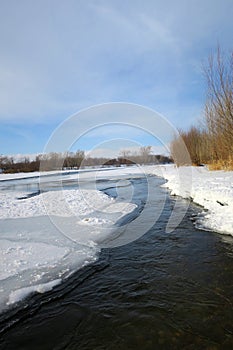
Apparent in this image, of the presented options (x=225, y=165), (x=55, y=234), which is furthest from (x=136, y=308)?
(x=225, y=165)

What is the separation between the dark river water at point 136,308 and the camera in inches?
99.8

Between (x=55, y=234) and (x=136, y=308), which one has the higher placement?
(x=55, y=234)

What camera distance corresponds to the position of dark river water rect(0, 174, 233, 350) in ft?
8.32

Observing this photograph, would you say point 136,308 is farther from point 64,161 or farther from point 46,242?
point 64,161

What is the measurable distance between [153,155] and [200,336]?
77.8 metres

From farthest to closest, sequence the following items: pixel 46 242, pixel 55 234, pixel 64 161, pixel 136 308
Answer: pixel 64 161 → pixel 55 234 → pixel 46 242 → pixel 136 308

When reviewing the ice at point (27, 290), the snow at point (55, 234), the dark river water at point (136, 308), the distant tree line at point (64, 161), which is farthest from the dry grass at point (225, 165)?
the distant tree line at point (64, 161)

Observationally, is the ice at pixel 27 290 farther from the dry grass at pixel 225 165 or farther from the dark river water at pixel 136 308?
the dry grass at pixel 225 165

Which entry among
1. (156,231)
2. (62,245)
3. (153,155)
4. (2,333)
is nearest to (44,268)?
(62,245)

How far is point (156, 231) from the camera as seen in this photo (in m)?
6.52

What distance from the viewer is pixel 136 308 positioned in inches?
122

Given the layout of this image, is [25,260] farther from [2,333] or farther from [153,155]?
[153,155]

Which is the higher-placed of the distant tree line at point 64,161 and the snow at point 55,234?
the distant tree line at point 64,161

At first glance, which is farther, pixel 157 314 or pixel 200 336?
pixel 157 314
